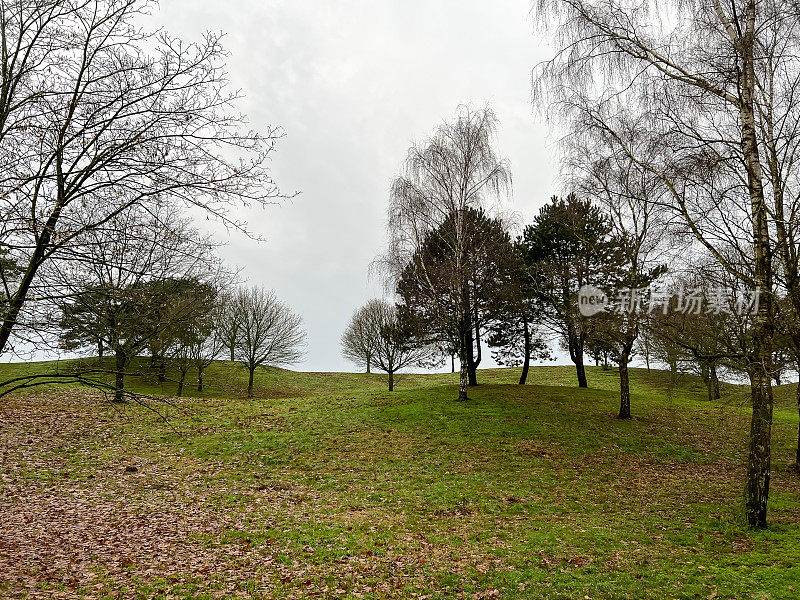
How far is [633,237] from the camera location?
1731 cm

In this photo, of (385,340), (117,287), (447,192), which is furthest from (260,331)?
(117,287)

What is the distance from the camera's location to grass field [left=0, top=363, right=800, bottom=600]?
6.93 m

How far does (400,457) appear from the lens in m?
14.4

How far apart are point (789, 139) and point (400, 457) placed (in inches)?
487

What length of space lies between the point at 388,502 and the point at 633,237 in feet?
43.5

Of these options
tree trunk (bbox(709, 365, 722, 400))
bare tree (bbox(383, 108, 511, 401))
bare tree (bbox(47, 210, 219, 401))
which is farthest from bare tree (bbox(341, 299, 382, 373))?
bare tree (bbox(47, 210, 219, 401))

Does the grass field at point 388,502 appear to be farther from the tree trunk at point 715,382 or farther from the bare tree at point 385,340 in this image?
the tree trunk at point 715,382

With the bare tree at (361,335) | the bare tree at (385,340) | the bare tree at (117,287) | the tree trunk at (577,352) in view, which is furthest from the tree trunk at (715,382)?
the bare tree at (117,287)

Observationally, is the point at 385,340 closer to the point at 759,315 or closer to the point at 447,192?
the point at 447,192

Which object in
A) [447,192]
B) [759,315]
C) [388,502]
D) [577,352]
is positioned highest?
[447,192]

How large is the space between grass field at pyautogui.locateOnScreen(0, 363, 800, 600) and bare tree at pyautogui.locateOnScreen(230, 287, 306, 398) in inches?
371

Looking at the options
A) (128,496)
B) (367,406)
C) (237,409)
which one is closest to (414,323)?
(367,406)

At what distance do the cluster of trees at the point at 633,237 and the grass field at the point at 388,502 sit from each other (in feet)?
8.42

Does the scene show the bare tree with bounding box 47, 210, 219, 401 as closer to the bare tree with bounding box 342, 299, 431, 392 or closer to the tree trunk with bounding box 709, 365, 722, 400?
the bare tree with bounding box 342, 299, 431, 392
